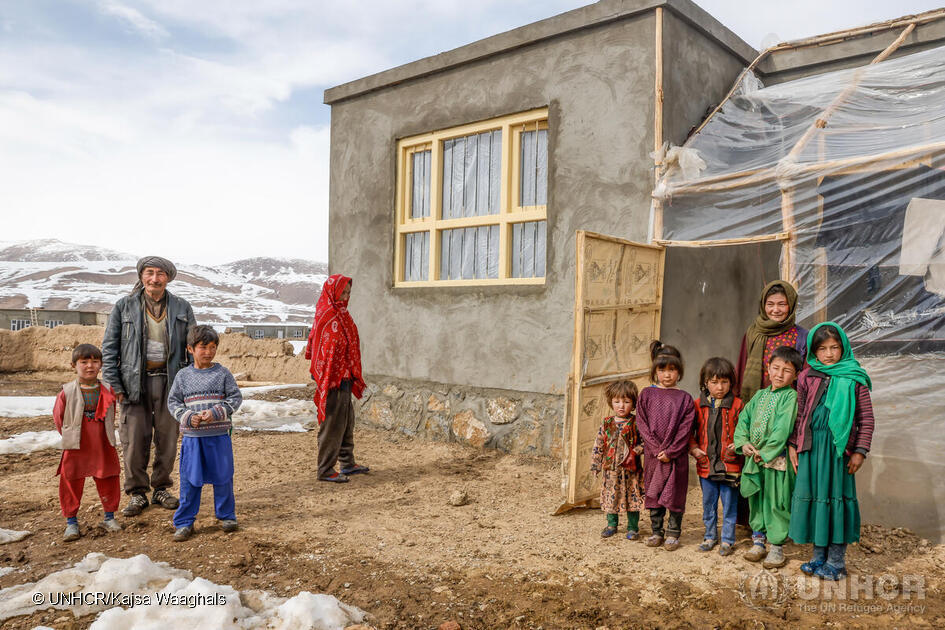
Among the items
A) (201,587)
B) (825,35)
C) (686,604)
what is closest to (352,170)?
(825,35)

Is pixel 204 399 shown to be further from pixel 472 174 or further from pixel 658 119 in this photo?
pixel 658 119

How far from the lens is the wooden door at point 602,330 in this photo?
4273 mm

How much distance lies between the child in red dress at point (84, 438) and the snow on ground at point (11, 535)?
0.85 feet

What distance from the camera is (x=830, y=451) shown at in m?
3.18

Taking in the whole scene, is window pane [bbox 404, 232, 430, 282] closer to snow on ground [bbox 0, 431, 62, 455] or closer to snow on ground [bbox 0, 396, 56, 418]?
snow on ground [bbox 0, 431, 62, 455]

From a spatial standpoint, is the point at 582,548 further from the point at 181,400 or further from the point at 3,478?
the point at 3,478

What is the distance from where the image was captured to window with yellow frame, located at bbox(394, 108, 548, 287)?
245 inches

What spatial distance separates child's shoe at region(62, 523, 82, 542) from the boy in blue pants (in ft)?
1.77

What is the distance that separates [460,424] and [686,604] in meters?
3.76

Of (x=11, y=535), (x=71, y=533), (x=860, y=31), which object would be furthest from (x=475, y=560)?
(x=860, y=31)

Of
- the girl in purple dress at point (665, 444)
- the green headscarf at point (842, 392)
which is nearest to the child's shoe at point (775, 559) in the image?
the girl in purple dress at point (665, 444)

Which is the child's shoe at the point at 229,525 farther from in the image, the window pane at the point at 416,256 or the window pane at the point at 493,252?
the window pane at the point at 416,256

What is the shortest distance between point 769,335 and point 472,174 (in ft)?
12.2

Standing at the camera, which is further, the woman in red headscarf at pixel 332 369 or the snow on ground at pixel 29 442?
the snow on ground at pixel 29 442
